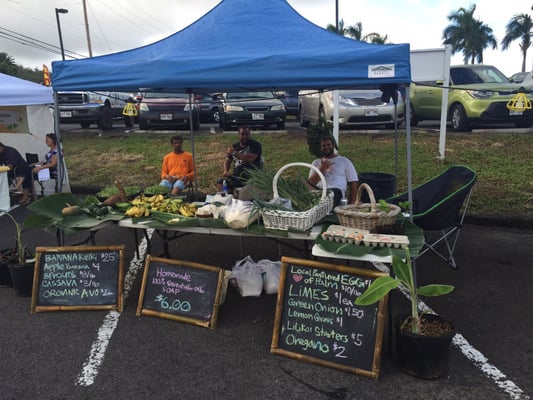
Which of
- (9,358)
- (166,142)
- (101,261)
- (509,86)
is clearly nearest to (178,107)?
(166,142)

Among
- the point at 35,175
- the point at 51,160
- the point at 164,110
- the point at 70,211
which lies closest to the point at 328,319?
the point at 70,211

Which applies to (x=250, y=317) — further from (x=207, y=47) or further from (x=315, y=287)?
(x=207, y=47)

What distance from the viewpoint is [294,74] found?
353 cm

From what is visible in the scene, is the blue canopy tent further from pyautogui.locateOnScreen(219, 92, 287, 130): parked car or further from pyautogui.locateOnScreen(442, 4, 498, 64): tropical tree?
pyautogui.locateOnScreen(442, 4, 498, 64): tropical tree

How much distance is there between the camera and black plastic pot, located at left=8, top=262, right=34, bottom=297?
393 centimetres

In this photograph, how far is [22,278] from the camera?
3947 mm

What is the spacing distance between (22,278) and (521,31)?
216ft

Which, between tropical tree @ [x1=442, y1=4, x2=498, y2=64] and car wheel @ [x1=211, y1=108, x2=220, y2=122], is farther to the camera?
tropical tree @ [x1=442, y1=4, x2=498, y2=64]

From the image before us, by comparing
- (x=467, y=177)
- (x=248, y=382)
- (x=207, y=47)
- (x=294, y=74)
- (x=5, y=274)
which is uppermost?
(x=207, y=47)

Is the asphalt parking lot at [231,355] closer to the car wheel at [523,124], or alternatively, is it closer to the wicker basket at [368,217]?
the wicker basket at [368,217]

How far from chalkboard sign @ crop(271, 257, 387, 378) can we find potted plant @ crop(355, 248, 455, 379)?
0.47 ft

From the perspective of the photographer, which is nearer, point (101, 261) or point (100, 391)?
point (100, 391)

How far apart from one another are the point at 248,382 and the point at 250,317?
84cm

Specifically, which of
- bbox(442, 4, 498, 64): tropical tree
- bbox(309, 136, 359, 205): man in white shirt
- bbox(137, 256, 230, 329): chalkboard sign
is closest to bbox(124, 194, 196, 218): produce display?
bbox(137, 256, 230, 329): chalkboard sign
